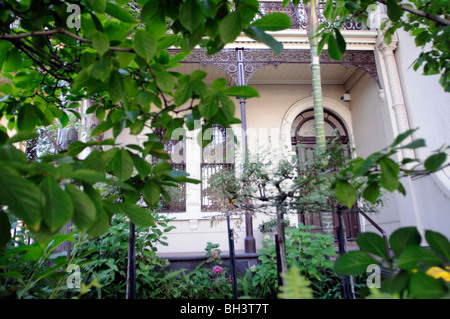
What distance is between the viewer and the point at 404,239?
41 centimetres

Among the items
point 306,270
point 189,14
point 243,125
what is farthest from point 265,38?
point 243,125

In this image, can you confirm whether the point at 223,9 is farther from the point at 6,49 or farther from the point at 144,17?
the point at 6,49

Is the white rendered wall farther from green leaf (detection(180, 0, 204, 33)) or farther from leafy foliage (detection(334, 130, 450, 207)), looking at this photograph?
green leaf (detection(180, 0, 204, 33))

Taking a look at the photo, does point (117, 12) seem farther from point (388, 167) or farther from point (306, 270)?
point (306, 270)

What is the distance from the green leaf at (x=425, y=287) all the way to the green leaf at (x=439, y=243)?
0.17ft

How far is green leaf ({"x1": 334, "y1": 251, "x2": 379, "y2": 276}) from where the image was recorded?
409mm

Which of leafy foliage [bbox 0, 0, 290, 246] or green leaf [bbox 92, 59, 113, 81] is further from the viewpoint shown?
green leaf [bbox 92, 59, 113, 81]

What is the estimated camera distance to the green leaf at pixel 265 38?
1.94 feet

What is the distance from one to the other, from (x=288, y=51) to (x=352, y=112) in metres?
2.76

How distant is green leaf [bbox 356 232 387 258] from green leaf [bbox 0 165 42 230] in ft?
1.53

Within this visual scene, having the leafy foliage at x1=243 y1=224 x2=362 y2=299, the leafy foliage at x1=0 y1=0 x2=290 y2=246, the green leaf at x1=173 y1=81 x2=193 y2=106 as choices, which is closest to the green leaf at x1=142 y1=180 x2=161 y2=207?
the leafy foliage at x1=0 y1=0 x2=290 y2=246

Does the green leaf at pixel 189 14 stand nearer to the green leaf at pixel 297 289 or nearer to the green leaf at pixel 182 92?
the green leaf at pixel 182 92

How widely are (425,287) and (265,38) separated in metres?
0.52

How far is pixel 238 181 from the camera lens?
295cm
